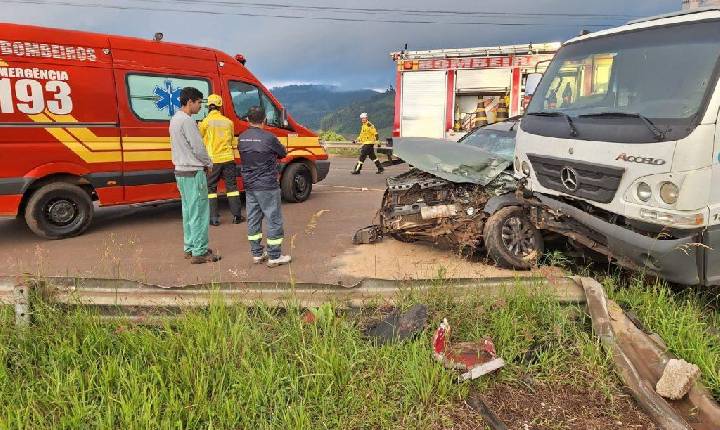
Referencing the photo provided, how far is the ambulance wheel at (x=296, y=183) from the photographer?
27.8 feet

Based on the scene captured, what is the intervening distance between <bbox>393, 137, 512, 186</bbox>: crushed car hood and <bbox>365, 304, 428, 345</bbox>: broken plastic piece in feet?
7.40

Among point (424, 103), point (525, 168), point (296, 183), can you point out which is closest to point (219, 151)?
point (296, 183)

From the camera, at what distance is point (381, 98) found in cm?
9900

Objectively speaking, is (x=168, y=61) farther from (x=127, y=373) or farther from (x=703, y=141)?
(x=703, y=141)

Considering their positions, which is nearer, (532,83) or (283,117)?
(532,83)

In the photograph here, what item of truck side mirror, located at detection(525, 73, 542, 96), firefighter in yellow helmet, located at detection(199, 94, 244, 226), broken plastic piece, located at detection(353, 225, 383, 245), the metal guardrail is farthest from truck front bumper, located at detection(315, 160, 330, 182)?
the metal guardrail

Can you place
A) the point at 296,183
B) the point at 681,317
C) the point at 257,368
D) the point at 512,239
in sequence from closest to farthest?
the point at 257,368
the point at 681,317
the point at 512,239
the point at 296,183

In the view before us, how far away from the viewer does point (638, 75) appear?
379cm

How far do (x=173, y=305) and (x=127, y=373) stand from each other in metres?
0.52

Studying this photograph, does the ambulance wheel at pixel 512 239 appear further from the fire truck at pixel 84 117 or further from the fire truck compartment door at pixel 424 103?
the fire truck compartment door at pixel 424 103

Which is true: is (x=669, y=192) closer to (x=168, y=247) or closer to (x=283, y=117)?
(x=168, y=247)

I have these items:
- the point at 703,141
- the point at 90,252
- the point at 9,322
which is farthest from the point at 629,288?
the point at 90,252

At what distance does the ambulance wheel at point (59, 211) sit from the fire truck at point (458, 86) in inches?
348

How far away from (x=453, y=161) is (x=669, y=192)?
2288 millimetres
